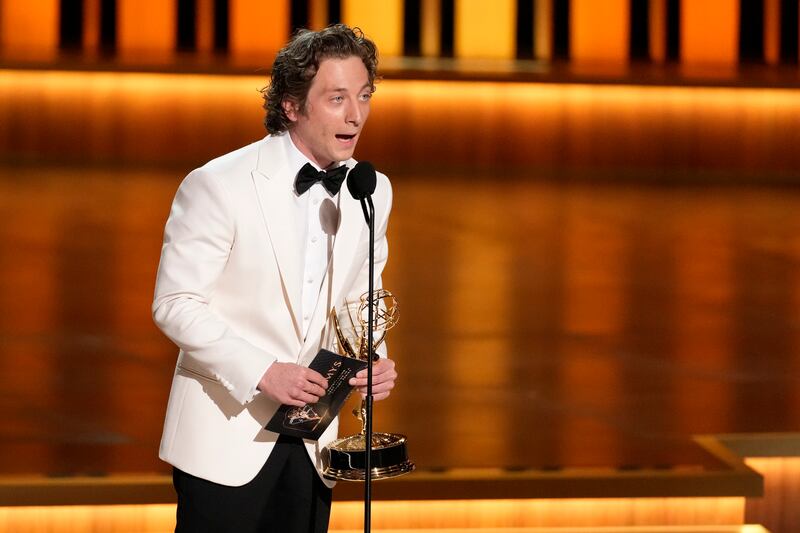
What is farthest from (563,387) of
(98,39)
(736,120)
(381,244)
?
(98,39)

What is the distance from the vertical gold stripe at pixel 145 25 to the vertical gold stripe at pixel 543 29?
2308 mm

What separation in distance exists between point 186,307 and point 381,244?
0.31 meters

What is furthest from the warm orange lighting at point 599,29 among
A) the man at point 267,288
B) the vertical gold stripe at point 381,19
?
the man at point 267,288

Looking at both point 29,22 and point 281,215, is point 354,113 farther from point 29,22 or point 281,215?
point 29,22

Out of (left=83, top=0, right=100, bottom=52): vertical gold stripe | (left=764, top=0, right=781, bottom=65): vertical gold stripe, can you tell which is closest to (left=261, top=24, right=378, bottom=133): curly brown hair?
(left=83, top=0, right=100, bottom=52): vertical gold stripe

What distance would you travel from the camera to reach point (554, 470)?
272cm

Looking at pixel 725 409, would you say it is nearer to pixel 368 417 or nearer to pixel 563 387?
pixel 563 387

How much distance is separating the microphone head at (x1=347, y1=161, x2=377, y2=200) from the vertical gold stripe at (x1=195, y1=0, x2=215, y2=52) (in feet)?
22.3

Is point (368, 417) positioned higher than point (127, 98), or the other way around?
point (127, 98)

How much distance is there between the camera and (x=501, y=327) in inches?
165

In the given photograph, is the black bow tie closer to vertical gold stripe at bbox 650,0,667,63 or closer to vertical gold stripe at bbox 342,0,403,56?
vertical gold stripe at bbox 342,0,403,56

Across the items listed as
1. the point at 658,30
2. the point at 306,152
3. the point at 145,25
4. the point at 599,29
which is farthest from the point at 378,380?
the point at 658,30

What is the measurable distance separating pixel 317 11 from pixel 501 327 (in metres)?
4.29

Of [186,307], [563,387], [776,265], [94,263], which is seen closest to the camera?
[186,307]
